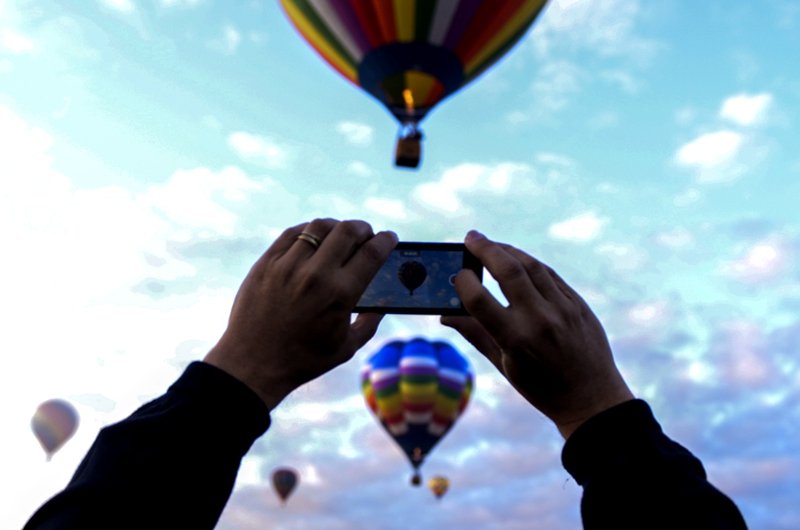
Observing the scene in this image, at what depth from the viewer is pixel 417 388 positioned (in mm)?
35094

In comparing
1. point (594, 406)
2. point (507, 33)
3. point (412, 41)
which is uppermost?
point (507, 33)

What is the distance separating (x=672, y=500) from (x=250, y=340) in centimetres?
112

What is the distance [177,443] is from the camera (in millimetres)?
1940

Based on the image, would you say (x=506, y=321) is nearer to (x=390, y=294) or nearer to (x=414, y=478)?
(x=390, y=294)

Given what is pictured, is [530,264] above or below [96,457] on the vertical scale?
above

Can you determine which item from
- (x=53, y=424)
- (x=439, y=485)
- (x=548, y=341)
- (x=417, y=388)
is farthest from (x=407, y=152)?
(x=439, y=485)

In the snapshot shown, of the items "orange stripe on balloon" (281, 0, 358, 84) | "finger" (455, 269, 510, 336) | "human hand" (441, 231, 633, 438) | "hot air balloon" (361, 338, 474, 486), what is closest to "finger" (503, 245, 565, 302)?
"human hand" (441, 231, 633, 438)

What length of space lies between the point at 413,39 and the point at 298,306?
14301mm

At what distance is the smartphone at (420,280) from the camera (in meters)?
2.80

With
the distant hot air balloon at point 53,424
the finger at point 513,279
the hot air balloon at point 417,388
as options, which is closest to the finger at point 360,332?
the finger at point 513,279

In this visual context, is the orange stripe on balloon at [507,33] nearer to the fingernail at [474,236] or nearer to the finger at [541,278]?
the fingernail at [474,236]

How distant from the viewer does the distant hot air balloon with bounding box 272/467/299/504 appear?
49.8 m

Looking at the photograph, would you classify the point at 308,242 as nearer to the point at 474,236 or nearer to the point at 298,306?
the point at 298,306

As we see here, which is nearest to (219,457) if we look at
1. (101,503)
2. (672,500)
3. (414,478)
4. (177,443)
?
(177,443)
